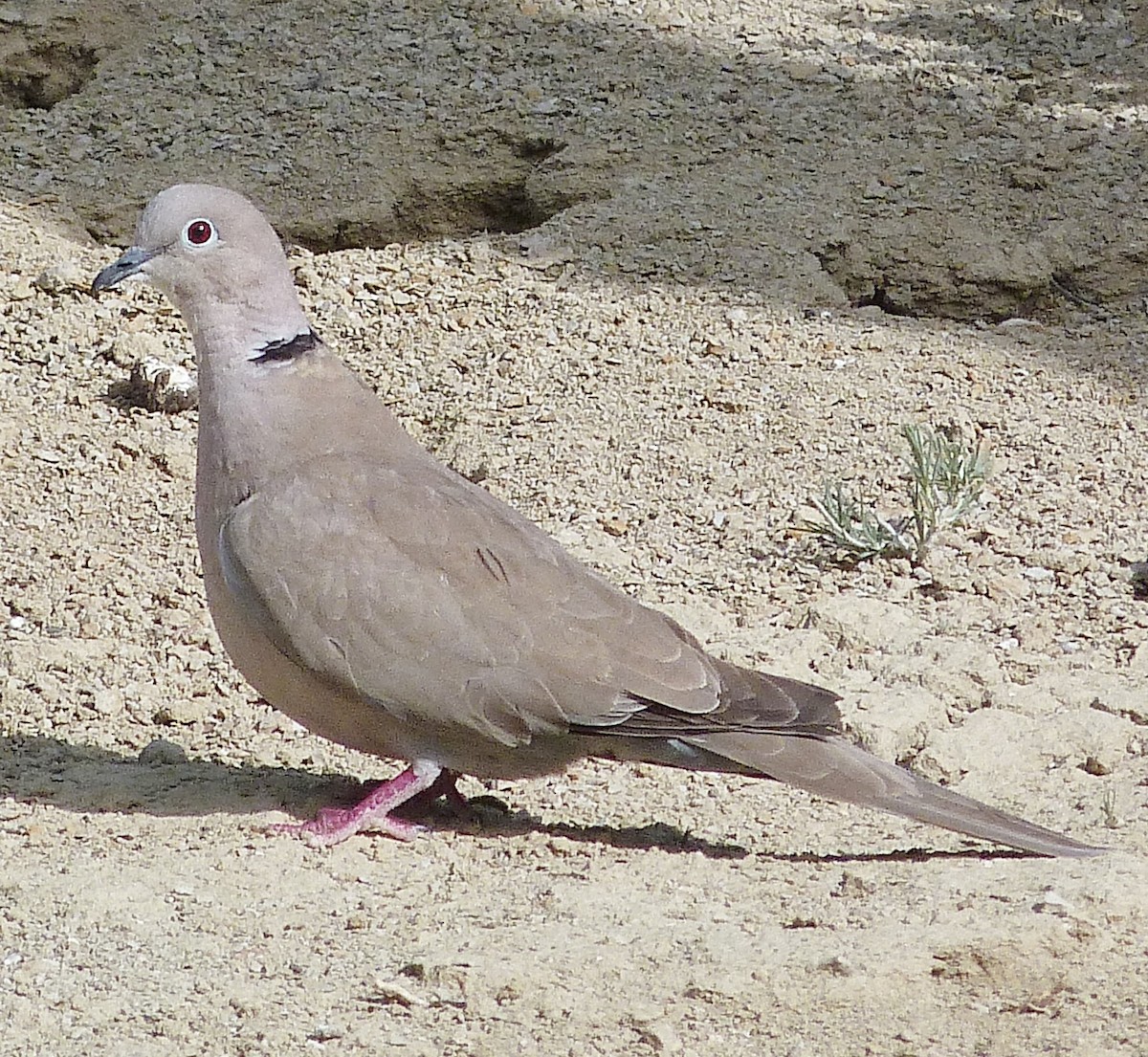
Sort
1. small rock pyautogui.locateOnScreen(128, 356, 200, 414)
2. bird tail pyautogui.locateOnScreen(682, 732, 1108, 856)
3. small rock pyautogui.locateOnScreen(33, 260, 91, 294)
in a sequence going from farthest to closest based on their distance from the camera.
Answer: small rock pyautogui.locateOnScreen(33, 260, 91, 294) → small rock pyautogui.locateOnScreen(128, 356, 200, 414) → bird tail pyautogui.locateOnScreen(682, 732, 1108, 856)

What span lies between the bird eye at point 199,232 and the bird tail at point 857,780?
154cm

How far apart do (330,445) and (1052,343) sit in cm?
308

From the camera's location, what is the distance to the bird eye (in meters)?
4.39

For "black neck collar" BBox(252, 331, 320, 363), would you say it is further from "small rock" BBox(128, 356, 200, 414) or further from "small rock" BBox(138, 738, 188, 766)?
"small rock" BBox(128, 356, 200, 414)

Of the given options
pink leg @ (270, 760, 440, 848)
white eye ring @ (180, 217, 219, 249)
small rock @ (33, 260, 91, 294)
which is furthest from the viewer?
small rock @ (33, 260, 91, 294)

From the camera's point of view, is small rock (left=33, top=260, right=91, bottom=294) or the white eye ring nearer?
the white eye ring

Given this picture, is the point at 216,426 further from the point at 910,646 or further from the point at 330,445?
the point at 910,646

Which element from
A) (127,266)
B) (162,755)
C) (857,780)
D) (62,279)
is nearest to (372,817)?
(162,755)

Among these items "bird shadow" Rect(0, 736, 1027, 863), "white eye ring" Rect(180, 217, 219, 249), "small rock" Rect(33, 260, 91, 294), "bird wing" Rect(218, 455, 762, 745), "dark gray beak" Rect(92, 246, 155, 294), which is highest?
"white eye ring" Rect(180, 217, 219, 249)

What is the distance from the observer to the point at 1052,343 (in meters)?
Result: 6.58

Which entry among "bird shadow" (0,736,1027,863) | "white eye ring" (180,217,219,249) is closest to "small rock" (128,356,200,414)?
"bird shadow" (0,736,1027,863)

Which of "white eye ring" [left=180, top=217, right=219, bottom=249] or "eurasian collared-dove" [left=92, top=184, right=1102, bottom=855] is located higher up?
"white eye ring" [left=180, top=217, right=219, bottom=249]

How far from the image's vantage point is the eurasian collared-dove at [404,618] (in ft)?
13.7

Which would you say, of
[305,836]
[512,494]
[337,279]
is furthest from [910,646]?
[337,279]
